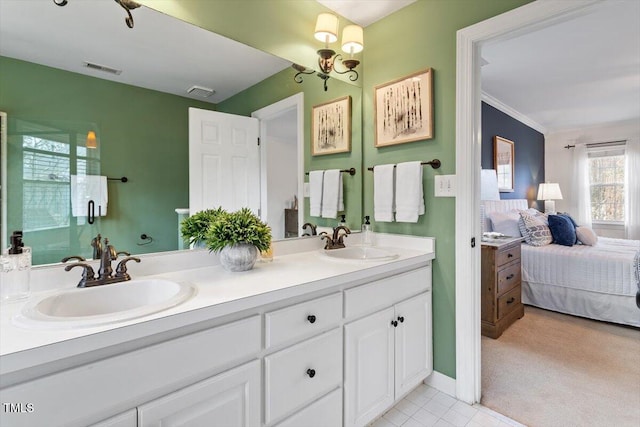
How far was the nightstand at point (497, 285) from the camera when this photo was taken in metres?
2.60

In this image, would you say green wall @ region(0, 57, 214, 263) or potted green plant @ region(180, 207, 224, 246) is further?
potted green plant @ region(180, 207, 224, 246)

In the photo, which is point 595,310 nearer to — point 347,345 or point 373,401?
point 373,401

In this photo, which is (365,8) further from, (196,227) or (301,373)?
(301,373)

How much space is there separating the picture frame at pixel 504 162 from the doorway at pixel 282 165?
10.5 ft

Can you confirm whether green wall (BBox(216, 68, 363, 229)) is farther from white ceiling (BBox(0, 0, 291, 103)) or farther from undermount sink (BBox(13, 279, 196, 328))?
undermount sink (BBox(13, 279, 196, 328))

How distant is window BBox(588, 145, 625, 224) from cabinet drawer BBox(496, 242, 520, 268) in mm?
4185

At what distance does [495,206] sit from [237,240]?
144 inches

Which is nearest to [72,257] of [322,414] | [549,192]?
[322,414]

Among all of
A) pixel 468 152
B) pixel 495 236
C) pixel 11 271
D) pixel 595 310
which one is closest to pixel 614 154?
pixel 595 310

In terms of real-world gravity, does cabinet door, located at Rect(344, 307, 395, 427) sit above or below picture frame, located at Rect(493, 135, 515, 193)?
below

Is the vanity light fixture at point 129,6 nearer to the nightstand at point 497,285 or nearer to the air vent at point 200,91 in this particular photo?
the air vent at point 200,91

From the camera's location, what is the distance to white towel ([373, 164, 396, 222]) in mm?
2021

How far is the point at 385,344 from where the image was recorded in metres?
1.52


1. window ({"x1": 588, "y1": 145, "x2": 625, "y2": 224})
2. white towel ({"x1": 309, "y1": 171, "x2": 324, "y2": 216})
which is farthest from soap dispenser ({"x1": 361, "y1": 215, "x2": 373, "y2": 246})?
window ({"x1": 588, "y1": 145, "x2": 625, "y2": 224})
